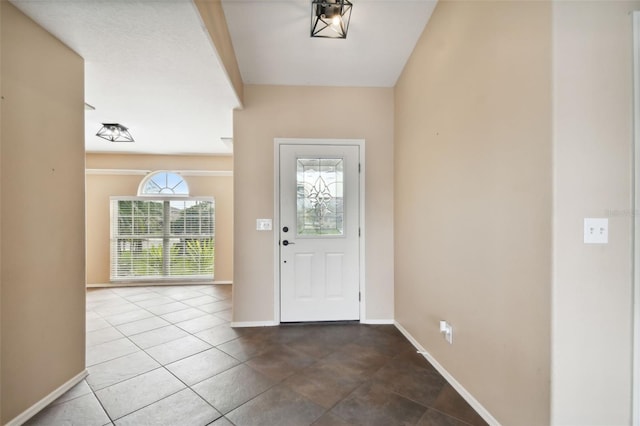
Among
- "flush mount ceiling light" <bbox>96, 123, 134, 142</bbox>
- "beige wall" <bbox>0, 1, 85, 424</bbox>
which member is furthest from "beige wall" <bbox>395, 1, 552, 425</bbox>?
"flush mount ceiling light" <bbox>96, 123, 134, 142</bbox>

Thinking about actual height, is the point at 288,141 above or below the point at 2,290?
above

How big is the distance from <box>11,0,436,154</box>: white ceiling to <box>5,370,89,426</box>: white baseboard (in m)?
2.34

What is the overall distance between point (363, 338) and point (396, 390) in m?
0.79

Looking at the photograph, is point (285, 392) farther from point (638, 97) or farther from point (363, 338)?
point (638, 97)

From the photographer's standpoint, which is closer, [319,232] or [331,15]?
[331,15]

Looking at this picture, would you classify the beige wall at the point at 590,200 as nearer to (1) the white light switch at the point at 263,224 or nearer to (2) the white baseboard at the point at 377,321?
(2) the white baseboard at the point at 377,321

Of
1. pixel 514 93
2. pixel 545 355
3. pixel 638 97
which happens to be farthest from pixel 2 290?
pixel 638 97

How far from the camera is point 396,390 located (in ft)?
5.83

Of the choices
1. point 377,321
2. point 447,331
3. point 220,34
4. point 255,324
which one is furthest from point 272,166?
point 447,331

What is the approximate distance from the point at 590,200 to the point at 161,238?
566cm

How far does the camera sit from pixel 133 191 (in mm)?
4828

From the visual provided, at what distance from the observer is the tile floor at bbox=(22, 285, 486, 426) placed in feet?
5.11

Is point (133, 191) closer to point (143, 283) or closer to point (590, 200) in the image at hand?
point (143, 283)

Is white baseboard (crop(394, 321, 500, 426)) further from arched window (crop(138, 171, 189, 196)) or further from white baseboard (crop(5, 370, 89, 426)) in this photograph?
arched window (crop(138, 171, 189, 196))
